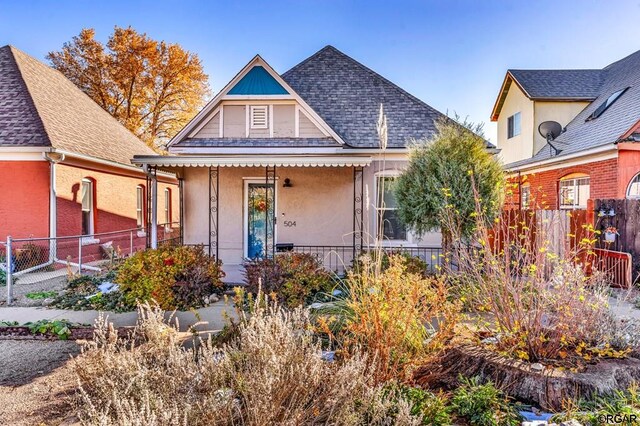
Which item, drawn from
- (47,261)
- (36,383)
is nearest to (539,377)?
(36,383)

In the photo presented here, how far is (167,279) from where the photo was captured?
707 cm

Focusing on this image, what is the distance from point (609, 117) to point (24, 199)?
62.2 ft

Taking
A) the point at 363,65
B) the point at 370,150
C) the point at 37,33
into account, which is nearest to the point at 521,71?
the point at 363,65

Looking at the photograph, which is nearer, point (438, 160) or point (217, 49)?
point (438, 160)

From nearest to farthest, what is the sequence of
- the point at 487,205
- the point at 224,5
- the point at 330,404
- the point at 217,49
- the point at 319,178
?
the point at 330,404 → the point at 487,205 → the point at 319,178 → the point at 224,5 → the point at 217,49

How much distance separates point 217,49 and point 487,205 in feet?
42.3

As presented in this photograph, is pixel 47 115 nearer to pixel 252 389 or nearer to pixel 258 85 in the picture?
pixel 258 85

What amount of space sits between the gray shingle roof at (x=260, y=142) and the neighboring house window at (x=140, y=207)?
19.3 ft

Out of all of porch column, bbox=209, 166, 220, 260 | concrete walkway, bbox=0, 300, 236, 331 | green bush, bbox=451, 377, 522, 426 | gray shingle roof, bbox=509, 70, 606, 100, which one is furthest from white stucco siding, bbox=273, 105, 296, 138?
gray shingle roof, bbox=509, 70, 606, 100

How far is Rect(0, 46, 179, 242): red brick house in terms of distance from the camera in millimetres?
10633

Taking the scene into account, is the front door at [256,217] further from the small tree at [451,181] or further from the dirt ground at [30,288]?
the dirt ground at [30,288]

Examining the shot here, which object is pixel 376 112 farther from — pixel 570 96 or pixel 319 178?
pixel 570 96

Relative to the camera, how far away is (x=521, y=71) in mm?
17719

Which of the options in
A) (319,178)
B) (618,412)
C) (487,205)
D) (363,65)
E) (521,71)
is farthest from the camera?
(521,71)
